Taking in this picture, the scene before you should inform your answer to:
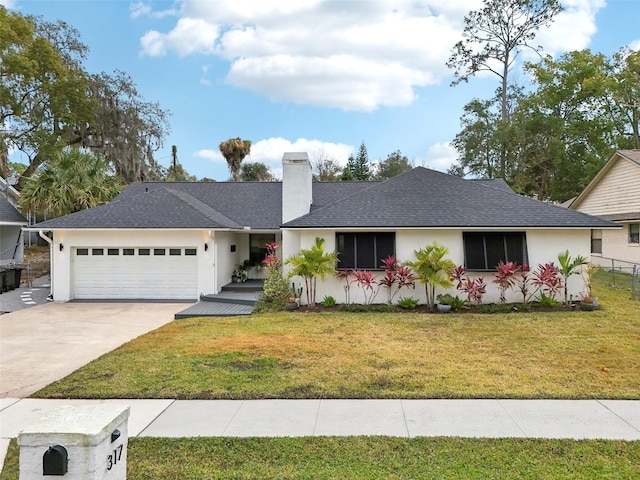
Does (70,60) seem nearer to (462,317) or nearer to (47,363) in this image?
(47,363)

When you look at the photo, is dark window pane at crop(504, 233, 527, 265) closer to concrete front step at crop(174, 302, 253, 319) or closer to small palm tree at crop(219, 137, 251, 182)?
concrete front step at crop(174, 302, 253, 319)

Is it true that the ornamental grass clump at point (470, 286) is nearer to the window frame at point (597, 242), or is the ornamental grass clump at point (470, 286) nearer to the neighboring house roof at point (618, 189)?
the neighboring house roof at point (618, 189)

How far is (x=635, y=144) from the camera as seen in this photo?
2759 cm

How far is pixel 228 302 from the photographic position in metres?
13.8

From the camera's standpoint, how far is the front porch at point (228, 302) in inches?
480

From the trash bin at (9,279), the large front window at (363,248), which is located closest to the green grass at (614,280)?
the large front window at (363,248)

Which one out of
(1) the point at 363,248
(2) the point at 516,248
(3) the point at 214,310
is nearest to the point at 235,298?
(3) the point at 214,310

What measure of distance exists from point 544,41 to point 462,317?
1117 inches

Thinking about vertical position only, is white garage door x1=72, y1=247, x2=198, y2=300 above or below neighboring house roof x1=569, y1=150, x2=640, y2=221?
below

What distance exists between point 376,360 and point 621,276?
16070 mm

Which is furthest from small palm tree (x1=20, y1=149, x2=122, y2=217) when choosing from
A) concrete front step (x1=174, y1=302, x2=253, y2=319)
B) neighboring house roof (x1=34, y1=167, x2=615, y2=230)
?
concrete front step (x1=174, y1=302, x2=253, y2=319)

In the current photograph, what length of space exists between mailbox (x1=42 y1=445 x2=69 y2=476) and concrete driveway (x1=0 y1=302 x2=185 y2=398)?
4296 mm

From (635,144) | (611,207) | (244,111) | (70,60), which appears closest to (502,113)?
(635,144)

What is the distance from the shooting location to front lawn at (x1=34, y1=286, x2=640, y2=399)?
585cm
